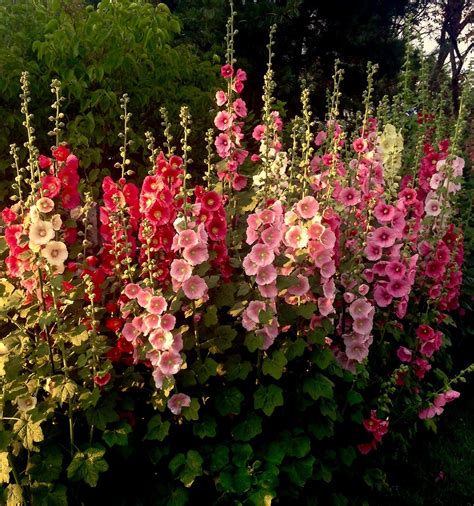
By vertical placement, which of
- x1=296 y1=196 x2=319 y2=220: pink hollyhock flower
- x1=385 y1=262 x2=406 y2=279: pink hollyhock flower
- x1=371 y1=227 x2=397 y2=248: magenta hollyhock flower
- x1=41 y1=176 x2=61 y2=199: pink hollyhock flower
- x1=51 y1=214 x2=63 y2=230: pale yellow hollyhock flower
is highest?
x1=41 y1=176 x2=61 y2=199: pink hollyhock flower

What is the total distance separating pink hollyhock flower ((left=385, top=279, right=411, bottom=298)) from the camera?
9.32 ft

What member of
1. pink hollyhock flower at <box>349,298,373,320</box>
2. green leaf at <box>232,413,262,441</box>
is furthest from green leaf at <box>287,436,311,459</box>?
pink hollyhock flower at <box>349,298,373,320</box>

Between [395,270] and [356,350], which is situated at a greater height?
[395,270]

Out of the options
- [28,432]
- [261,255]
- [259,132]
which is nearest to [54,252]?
[28,432]

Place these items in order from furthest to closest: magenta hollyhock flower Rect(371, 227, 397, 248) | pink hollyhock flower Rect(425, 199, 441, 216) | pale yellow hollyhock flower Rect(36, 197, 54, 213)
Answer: pink hollyhock flower Rect(425, 199, 441, 216), magenta hollyhock flower Rect(371, 227, 397, 248), pale yellow hollyhock flower Rect(36, 197, 54, 213)

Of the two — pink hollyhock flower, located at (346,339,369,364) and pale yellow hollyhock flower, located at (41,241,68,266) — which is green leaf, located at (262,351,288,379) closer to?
pink hollyhock flower, located at (346,339,369,364)

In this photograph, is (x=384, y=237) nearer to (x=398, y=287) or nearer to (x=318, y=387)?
(x=398, y=287)

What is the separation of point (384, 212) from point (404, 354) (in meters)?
0.72

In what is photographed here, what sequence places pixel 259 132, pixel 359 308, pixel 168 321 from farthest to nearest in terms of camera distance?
1. pixel 259 132
2. pixel 359 308
3. pixel 168 321

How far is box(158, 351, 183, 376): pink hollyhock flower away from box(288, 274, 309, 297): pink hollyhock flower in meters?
0.49

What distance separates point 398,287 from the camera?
2.86 meters

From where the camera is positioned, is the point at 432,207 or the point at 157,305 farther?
the point at 432,207

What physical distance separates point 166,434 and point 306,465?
56cm

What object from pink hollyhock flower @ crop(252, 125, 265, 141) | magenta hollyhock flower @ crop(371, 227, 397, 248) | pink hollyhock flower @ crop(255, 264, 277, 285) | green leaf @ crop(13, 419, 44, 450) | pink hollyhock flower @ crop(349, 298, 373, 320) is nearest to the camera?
green leaf @ crop(13, 419, 44, 450)
